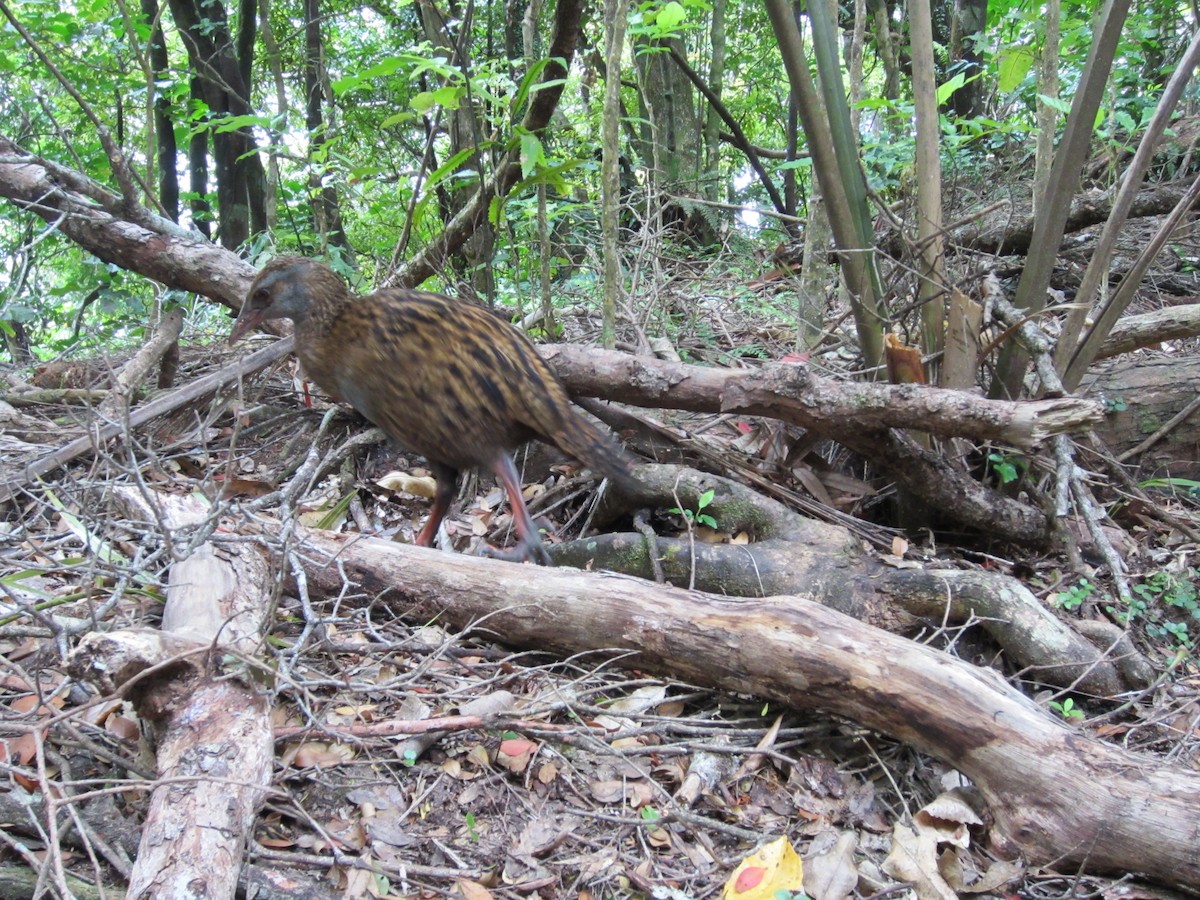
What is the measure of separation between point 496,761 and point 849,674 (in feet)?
3.85

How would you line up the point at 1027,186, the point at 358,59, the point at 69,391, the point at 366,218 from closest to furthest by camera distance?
1. the point at 69,391
2. the point at 1027,186
3. the point at 358,59
4. the point at 366,218

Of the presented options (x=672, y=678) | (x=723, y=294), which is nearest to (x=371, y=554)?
(x=672, y=678)

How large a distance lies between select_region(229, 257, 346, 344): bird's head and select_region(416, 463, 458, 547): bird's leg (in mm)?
1064

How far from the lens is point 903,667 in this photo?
266 centimetres

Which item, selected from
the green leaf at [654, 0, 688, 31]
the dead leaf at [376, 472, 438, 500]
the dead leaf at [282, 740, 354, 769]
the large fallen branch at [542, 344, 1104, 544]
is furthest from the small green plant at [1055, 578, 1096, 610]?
the green leaf at [654, 0, 688, 31]

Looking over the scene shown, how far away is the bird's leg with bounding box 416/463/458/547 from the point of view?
4.09m

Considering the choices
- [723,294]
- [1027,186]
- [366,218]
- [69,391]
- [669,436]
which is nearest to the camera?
[669,436]

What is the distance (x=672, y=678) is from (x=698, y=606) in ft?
1.00

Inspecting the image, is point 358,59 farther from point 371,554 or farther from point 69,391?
point 371,554

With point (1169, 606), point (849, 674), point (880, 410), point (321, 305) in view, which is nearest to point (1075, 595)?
point (1169, 606)

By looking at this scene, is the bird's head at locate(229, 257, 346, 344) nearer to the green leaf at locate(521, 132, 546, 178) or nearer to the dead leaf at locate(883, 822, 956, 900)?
the green leaf at locate(521, 132, 546, 178)

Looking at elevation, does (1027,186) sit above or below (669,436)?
above

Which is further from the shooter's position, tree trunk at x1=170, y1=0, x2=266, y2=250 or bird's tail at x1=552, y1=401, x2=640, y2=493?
tree trunk at x1=170, y1=0, x2=266, y2=250

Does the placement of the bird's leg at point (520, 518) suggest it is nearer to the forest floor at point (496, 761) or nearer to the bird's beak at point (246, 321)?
the forest floor at point (496, 761)
